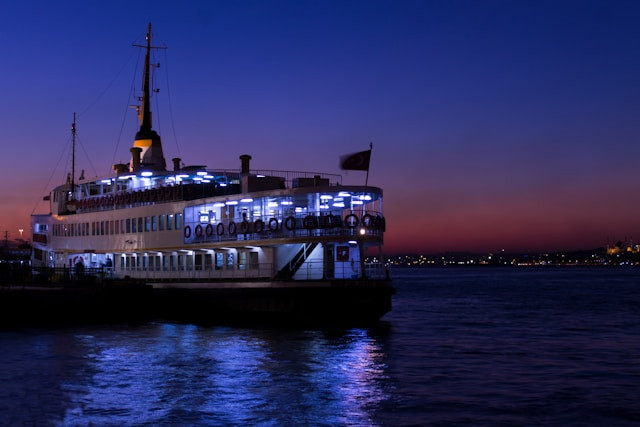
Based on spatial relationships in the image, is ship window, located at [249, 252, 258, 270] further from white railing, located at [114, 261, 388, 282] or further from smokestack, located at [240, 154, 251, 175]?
smokestack, located at [240, 154, 251, 175]

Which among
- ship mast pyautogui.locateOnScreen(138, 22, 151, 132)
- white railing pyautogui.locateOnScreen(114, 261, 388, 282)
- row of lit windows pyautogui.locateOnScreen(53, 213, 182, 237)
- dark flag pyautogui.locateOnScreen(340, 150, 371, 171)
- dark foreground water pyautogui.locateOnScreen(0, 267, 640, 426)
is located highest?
ship mast pyautogui.locateOnScreen(138, 22, 151, 132)

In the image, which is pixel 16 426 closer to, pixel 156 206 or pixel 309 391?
pixel 309 391

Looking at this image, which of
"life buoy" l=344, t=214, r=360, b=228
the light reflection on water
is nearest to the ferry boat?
"life buoy" l=344, t=214, r=360, b=228

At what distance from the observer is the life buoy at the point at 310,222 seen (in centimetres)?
3659

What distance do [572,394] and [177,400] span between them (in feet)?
36.8

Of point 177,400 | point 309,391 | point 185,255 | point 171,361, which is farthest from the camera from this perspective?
point 185,255

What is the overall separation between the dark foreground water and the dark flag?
25.7 ft

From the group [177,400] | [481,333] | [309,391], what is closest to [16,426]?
[177,400]

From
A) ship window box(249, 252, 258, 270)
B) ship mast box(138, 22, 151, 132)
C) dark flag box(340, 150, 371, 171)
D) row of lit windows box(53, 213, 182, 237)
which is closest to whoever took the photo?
dark flag box(340, 150, 371, 171)

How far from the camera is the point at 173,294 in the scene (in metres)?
42.0

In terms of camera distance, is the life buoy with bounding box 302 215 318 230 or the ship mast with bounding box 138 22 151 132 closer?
the life buoy with bounding box 302 215 318 230

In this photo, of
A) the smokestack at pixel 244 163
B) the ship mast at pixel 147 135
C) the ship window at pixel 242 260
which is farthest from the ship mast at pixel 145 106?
the ship window at pixel 242 260

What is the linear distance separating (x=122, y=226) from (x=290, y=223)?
1601 cm

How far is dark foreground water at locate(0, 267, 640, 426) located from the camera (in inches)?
744
